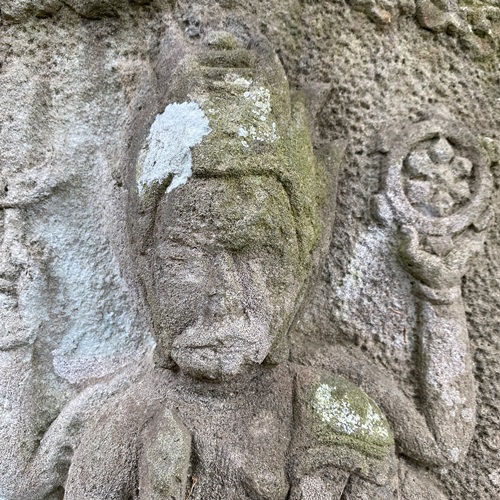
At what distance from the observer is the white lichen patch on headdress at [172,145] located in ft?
3.51

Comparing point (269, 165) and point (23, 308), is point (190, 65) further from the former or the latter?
point (23, 308)

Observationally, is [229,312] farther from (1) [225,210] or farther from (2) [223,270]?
(1) [225,210]

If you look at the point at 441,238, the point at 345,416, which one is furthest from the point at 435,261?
the point at 345,416

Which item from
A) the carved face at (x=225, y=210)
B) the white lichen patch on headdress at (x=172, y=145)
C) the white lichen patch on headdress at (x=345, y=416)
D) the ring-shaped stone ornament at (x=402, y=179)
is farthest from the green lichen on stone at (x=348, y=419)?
the white lichen patch on headdress at (x=172, y=145)

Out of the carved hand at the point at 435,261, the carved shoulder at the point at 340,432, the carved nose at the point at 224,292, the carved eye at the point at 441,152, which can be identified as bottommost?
the carved shoulder at the point at 340,432

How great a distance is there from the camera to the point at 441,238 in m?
1.29

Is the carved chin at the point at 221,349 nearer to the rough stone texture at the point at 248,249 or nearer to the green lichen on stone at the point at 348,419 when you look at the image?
the rough stone texture at the point at 248,249

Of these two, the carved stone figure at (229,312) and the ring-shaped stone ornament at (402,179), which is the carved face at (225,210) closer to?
the carved stone figure at (229,312)

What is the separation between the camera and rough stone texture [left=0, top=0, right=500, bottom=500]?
43.3 inches

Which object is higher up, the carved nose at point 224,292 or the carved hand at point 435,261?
the carved hand at point 435,261

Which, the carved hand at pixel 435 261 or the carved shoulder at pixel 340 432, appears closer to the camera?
the carved shoulder at pixel 340 432

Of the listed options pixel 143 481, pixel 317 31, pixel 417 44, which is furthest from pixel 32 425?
pixel 417 44

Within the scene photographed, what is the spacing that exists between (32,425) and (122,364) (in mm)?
255

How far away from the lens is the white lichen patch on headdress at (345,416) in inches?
45.3
